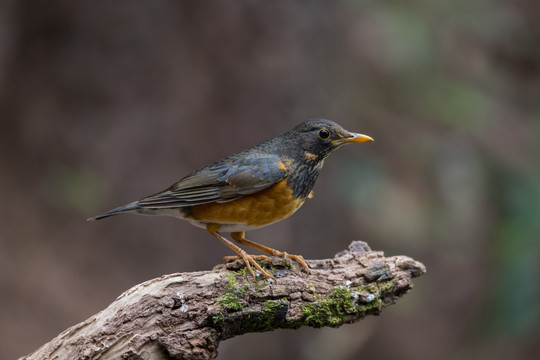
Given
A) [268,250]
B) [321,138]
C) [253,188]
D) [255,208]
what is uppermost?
[321,138]

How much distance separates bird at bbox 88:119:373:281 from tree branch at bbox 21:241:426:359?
30cm

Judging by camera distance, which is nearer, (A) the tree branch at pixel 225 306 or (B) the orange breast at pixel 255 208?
(A) the tree branch at pixel 225 306

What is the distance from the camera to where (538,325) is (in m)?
7.85

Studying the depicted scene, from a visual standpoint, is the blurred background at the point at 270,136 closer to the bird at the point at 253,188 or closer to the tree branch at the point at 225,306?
the bird at the point at 253,188

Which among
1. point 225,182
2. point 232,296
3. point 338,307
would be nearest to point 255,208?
point 225,182

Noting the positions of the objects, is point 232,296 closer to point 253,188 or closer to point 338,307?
point 338,307

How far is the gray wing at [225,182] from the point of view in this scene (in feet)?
17.4

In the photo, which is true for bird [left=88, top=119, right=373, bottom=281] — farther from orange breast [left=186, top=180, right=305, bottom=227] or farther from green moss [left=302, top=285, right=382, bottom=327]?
green moss [left=302, top=285, right=382, bottom=327]

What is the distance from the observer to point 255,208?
17.2ft

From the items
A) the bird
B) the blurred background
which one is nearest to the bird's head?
the bird

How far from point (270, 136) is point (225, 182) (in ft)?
15.4

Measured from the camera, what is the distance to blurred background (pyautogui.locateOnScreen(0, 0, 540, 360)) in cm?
927

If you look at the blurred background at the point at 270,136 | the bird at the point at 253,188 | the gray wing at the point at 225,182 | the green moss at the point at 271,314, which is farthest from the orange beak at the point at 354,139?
the blurred background at the point at 270,136

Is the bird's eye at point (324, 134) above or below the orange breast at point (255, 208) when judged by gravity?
above
